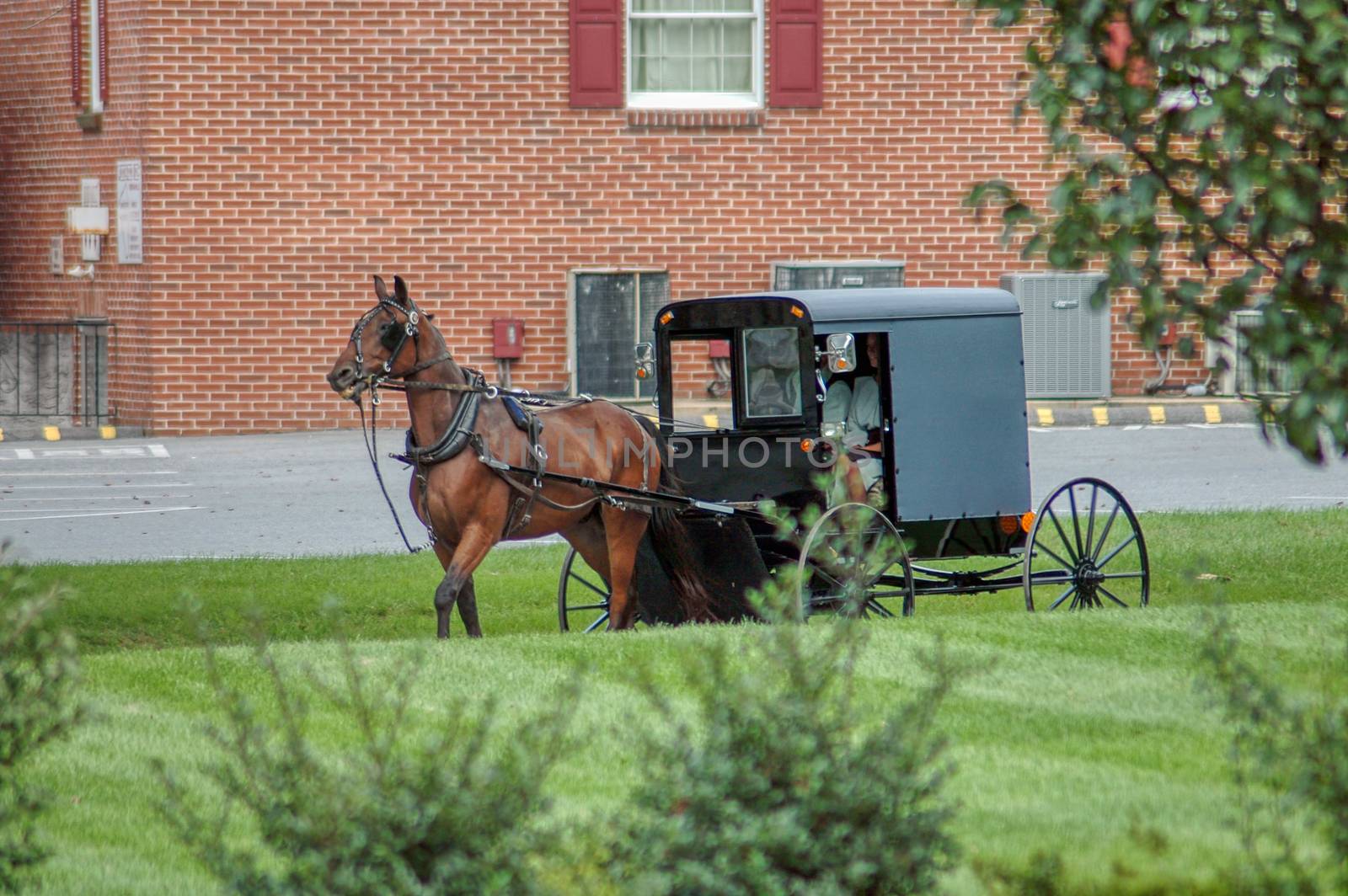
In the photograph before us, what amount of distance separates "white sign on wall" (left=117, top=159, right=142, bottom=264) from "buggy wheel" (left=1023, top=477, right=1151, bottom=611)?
11.6m

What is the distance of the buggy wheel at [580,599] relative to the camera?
1149 cm

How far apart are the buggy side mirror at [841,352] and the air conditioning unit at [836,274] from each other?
472 inches

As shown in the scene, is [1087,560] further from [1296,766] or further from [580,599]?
[1296,766]

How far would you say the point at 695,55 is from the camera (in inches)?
891

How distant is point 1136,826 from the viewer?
17.7ft

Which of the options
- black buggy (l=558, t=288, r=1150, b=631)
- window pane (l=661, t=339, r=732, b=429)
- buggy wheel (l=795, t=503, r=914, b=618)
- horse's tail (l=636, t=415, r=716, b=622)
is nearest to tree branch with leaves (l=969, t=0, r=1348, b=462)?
buggy wheel (l=795, t=503, r=914, b=618)

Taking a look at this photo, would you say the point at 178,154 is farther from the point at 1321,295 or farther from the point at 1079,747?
the point at 1321,295

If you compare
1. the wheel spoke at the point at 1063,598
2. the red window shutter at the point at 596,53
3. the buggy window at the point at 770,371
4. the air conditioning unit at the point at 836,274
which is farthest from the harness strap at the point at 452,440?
the red window shutter at the point at 596,53

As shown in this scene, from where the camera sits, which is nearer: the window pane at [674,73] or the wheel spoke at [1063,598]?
the wheel spoke at [1063,598]

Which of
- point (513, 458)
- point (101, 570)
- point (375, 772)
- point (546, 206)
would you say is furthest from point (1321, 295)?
point (546, 206)

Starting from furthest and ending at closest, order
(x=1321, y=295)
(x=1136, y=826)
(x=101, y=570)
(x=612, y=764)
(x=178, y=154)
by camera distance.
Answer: (x=178, y=154) < (x=101, y=570) < (x=612, y=764) < (x=1136, y=826) < (x=1321, y=295)

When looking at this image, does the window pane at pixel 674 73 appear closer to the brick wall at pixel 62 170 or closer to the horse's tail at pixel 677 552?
the brick wall at pixel 62 170

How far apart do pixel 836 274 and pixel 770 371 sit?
11400 mm

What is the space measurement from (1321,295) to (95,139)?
20835 millimetres
